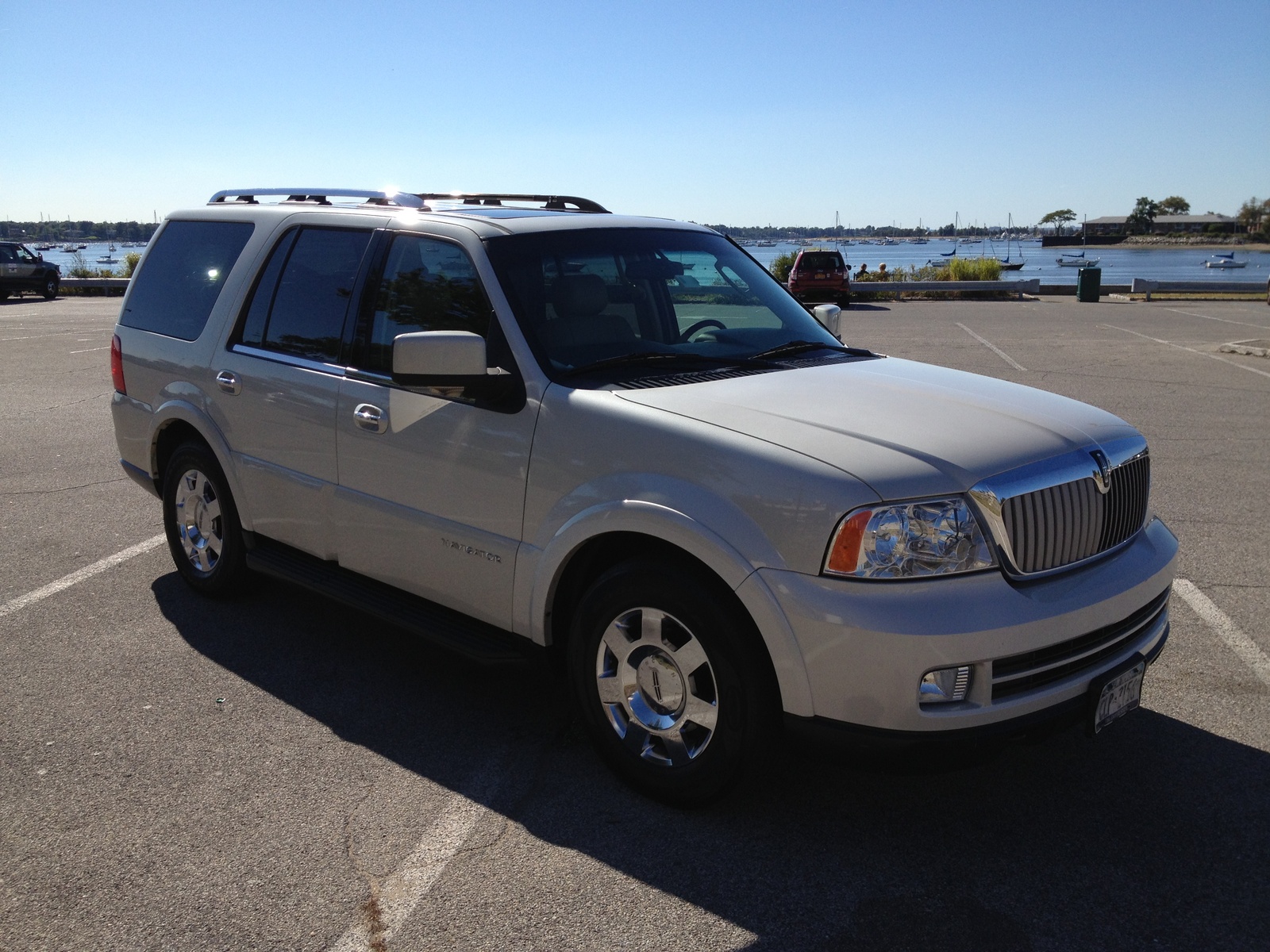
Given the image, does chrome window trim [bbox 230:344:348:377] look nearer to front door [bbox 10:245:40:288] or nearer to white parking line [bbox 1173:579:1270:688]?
white parking line [bbox 1173:579:1270:688]

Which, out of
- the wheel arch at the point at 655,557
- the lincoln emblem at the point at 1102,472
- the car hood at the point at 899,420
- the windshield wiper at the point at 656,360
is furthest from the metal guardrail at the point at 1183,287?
the wheel arch at the point at 655,557

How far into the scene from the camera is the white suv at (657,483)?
3.04 meters

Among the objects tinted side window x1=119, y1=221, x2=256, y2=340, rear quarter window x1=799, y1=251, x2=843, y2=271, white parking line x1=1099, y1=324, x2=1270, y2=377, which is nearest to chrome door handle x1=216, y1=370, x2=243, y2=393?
tinted side window x1=119, y1=221, x2=256, y2=340

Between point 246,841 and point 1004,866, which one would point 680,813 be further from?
point 246,841

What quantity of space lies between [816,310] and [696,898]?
10.7ft

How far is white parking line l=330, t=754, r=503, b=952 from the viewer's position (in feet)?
9.62

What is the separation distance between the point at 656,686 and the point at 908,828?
937mm

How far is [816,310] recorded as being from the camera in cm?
547

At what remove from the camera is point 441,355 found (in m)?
3.65

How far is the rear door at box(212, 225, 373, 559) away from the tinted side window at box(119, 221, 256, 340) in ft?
1.29

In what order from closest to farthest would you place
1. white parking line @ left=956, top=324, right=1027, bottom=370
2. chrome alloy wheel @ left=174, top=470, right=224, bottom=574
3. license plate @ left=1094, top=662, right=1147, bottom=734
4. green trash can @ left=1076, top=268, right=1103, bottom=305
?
license plate @ left=1094, top=662, right=1147, bottom=734 < chrome alloy wheel @ left=174, top=470, right=224, bottom=574 < white parking line @ left=956, top=324, right=1027, bottom=370 < green trash can @ left=1076, top=268, right=1103, bottom=305

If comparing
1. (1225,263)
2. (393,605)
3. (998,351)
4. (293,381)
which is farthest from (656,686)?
(1225,263)

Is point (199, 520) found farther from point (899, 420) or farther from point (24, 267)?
point (24, 267)

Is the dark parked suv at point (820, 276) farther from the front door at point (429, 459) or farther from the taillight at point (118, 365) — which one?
the front door at point (429, 459)
